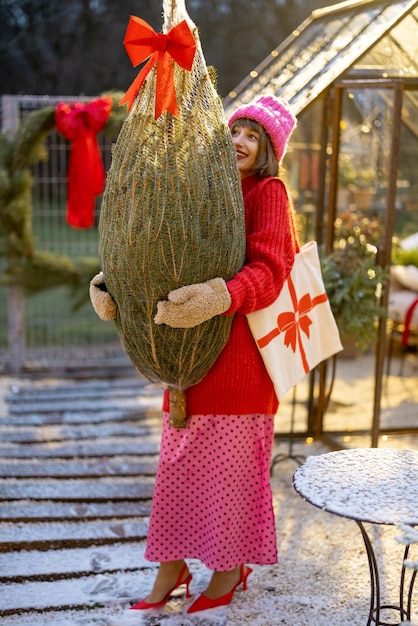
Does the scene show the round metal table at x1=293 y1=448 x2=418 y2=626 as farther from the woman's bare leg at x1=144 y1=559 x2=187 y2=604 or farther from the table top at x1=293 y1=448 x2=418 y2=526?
the woman's bare leg at x1=144 y1=559 x2=187 y2=604

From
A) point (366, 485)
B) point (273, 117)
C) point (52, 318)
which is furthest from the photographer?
point (52, 318)

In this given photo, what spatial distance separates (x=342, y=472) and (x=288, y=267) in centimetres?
80

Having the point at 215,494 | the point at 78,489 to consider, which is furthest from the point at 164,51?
the point at 78,489

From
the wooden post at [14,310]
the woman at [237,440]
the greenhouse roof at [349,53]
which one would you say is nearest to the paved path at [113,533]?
the woman at [237,440]

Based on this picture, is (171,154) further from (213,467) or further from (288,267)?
(213,467)

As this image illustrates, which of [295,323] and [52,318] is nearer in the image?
[295,323]

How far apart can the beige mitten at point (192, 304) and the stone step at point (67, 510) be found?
171cm

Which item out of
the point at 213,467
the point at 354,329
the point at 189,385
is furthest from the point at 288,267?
the point at 354,329

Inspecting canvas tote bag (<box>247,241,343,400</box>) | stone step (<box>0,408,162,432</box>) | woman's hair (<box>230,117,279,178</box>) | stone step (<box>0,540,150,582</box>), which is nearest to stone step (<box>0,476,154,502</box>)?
stone step (<box>0,540,150,582</box>)

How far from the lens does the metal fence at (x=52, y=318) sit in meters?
6.05

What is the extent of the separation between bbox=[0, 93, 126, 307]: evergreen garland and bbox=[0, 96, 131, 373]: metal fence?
0.14 m

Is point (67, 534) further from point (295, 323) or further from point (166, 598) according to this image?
point (295, 323)

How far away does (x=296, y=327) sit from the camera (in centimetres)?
290

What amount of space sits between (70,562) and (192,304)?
158cm
